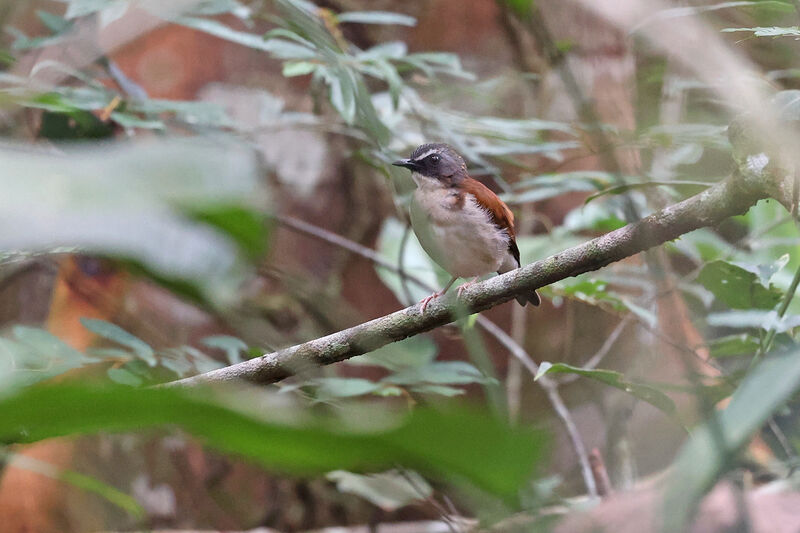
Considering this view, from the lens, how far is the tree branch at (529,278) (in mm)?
1402

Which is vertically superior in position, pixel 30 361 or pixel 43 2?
pixel 43 2

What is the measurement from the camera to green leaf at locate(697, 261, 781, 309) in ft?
6.57

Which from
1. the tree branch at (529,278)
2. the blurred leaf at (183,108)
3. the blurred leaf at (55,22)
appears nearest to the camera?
the tree branch at (529,278)

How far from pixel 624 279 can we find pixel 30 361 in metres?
2.05

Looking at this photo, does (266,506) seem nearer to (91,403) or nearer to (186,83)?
(186,83)

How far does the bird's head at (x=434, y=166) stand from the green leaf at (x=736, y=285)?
1043mm

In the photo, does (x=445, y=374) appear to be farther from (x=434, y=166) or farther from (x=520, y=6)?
(x=520, y=6)

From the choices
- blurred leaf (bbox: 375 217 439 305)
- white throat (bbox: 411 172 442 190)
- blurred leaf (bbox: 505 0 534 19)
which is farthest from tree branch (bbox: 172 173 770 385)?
blurred leaf (bbox: 375 217 439 305)

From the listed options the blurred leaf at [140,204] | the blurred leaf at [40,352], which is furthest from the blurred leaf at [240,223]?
the blurred leaf at [40,352]

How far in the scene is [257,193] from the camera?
331 mm

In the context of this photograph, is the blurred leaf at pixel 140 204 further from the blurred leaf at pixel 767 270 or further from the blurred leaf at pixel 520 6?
the blurred leaf at pixel 767 270

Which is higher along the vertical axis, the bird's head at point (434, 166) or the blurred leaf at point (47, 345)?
the bird's head at point (434, 166)

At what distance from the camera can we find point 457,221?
264 cm

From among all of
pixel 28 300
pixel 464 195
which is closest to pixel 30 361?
pixel 464 195
